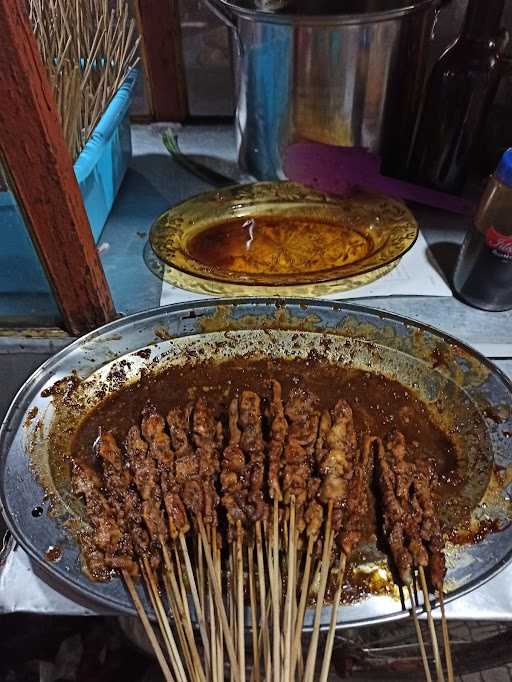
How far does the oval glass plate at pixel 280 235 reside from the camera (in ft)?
6.43

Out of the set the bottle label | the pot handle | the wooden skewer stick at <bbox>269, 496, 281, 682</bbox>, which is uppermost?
the pot handle

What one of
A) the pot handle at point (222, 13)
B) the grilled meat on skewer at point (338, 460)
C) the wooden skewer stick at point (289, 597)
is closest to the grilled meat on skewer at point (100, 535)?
the wooden skewer stick at point (289, 597)

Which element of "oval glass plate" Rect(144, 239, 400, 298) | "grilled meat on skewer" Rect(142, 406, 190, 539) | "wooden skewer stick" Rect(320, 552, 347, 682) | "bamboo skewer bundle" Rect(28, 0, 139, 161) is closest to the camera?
"wooden skewer stick" Rect(320, 552, 347, 682)

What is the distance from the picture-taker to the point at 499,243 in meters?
1.64

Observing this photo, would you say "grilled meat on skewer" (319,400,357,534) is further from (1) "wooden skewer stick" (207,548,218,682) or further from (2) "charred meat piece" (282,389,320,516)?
(1) "wooden skewer stick" (207,548,218,682)

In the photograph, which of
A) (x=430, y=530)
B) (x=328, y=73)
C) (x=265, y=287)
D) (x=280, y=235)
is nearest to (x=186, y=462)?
(x=430, y=530)

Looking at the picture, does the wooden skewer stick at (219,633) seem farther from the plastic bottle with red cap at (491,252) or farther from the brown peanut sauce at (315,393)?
the plastic bottle with red cap at (491,252)

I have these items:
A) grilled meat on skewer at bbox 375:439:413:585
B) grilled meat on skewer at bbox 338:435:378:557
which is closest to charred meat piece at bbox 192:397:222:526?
grilled meat on skewer at bbox 338:435:378:557

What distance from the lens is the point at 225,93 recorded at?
292 cm

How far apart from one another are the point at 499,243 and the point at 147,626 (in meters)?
1.48

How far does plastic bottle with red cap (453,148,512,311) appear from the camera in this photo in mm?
1582

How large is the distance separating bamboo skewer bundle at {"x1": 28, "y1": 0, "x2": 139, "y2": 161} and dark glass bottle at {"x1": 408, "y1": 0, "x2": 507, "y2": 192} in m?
1.29

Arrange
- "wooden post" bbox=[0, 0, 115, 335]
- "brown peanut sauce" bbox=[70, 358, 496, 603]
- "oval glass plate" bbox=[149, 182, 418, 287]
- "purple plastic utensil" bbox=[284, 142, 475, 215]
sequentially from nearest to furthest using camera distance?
"wooden post" bbox=[0, 0, 115, 335] → "brown peanut sauce" bbox=[70, 358, 496, 603] → "oval glass plate" bbox=[149, 182, 418, 287] → "purple plastic utensil" bbox=[284, 142, 475, 215]

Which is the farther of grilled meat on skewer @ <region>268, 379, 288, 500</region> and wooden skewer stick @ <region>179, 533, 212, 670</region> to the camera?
grilled meat on skewer @ <region>268, 379, 288, 500</region>
